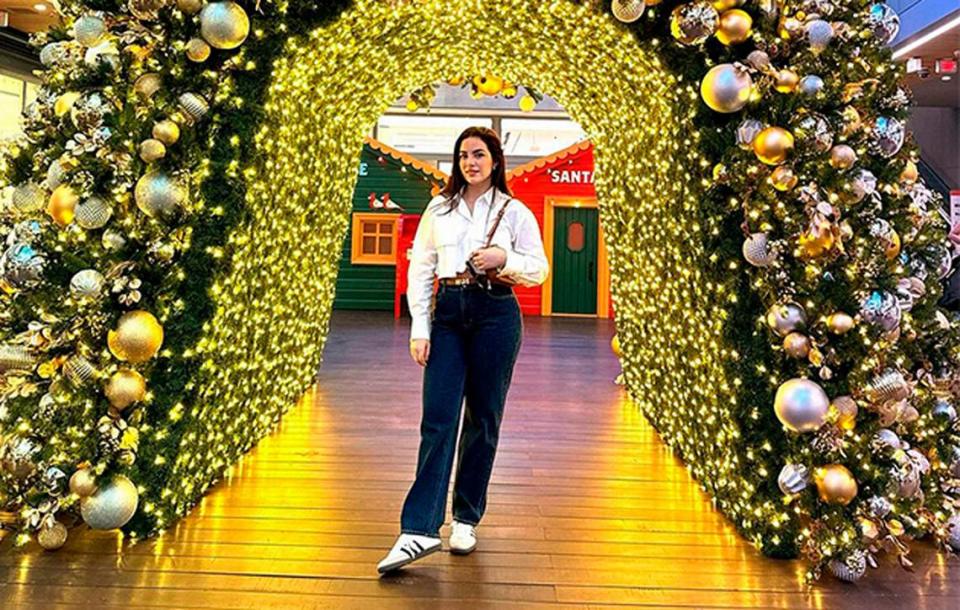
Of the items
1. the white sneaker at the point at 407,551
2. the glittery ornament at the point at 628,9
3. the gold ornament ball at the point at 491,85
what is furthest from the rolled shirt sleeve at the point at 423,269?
the gold ornament ball at the point at 491,85

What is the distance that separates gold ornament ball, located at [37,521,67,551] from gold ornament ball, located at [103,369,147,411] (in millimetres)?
424

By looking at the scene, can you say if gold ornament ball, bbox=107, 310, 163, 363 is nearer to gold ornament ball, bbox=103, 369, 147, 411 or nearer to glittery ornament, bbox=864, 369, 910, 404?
gold ornament ball, bbox=103, 369, 147, 411

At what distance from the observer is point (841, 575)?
2.09 meters

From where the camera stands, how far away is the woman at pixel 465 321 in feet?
6.86

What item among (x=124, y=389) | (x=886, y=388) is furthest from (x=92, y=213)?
(x=886, y=388)

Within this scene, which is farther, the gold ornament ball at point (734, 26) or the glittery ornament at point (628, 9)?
the glittery ornament at point (628, 9)

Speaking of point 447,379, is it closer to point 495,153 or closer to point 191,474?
point 495,153

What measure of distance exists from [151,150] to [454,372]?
1230 mm

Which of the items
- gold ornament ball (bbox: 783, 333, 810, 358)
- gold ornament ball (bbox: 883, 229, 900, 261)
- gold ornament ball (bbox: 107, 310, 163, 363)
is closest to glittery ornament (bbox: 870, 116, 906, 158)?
gold ornament ball (bbox: 883, 229, 900, 261)

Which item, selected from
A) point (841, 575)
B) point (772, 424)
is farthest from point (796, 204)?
point (841, 575)

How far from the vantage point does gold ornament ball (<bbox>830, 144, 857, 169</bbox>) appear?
2119mm

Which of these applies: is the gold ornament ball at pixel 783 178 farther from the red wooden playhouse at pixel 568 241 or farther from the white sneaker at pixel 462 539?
the red wooden playhouse at pixel 568 241

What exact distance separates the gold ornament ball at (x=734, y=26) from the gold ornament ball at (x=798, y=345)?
1.02 meters

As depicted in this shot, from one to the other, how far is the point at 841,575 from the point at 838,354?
0.70 metres
